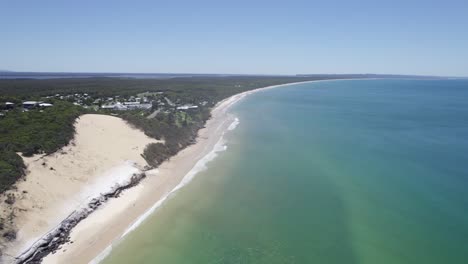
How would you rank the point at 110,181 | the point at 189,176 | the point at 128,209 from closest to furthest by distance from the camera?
the point at 128,209 < the point at 110,181 < the point at 189,176

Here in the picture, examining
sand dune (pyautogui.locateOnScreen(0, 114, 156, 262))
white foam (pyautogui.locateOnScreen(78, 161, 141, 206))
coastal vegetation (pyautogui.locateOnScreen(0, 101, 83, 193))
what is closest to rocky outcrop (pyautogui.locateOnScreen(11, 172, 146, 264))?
sand dune (pyautogui.locateOnScreen(0, 114, 156, 262))

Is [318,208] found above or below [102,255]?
above

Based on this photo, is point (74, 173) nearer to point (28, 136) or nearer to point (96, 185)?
point (96, 185)


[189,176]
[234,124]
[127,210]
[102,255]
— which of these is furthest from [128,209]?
[234,124]

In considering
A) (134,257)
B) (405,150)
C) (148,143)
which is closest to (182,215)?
(134,257)

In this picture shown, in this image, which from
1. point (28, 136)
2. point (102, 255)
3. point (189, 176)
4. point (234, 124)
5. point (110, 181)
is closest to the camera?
point (102, 255)

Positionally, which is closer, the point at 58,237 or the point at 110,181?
the point at 58,237

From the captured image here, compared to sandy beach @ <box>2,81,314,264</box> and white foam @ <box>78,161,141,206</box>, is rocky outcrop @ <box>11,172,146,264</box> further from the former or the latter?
white foam @ <box>78,161,141,206</box>
